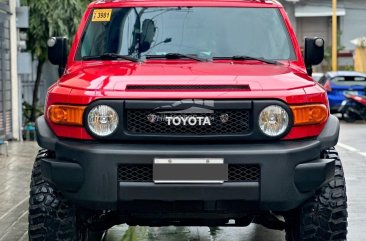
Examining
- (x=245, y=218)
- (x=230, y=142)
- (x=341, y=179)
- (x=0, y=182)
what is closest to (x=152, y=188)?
(x=230, y=142)

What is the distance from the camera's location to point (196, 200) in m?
4.96

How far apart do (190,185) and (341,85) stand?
66.9 feet

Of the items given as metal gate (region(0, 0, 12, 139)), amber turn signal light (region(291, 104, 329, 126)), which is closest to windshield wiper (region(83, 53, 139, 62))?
amber turn signal light (region(291, 104, 329, 126))

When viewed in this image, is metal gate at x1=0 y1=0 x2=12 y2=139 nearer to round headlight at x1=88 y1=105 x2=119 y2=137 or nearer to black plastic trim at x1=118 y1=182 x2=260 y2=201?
round headlight at x1=88 y1=105 x2=119 y2=137

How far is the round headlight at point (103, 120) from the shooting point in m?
5.01

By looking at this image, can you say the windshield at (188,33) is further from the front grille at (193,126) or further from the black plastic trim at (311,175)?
the black plastic trim at (311,175)

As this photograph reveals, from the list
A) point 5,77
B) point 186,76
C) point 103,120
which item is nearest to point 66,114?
point 103,120

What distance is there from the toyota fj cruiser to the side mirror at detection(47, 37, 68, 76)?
1.04m

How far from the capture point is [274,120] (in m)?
5.05

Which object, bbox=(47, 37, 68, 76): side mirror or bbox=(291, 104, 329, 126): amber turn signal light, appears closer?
bbox=(291, 104, 329, 126): amber turn signal light

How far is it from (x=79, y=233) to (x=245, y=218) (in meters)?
1.11

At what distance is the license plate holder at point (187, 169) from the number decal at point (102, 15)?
1975 millimetres

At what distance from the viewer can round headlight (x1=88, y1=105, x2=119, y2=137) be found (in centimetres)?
501

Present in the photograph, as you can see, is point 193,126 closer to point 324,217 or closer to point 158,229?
point 324,217
